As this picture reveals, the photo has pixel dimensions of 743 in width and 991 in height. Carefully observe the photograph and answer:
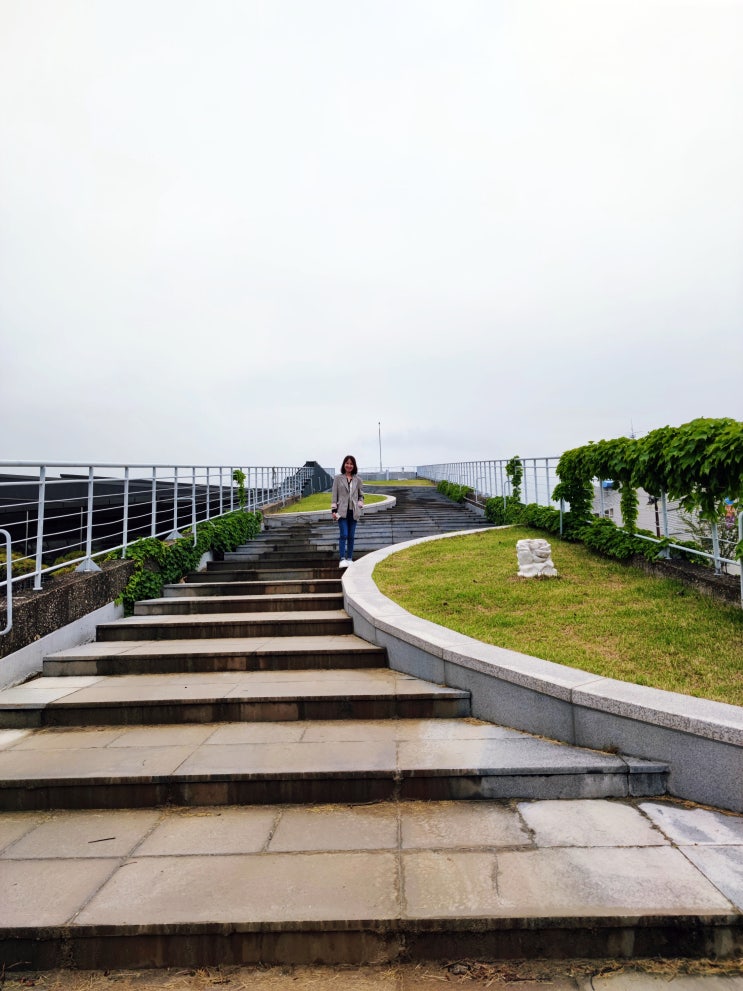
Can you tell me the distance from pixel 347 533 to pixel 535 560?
3.23m

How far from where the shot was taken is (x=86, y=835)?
10.9ft

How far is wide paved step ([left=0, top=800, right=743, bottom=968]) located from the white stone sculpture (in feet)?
14.3

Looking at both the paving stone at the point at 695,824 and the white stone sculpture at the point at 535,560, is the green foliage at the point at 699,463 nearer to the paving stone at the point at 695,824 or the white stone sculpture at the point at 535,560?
the white stone sculpture at the point at 535,560

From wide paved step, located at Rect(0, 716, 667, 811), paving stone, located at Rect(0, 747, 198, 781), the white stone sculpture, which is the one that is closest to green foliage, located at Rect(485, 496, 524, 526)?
the white stone sculpture

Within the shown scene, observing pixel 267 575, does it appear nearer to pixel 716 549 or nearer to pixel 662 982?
pixel 716 549

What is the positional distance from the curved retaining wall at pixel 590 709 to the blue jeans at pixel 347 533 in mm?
4054

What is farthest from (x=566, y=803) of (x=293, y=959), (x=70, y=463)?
(x=70, y=463)

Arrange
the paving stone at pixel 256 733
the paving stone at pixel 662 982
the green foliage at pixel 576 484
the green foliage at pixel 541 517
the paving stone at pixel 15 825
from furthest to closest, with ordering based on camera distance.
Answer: the green foliage at pixel 541 517
the green foliage at pixel 576 484
the paving stone at pixel 256 733
the paving stone at pixel 15 825
the paving stone at pixel 662 982

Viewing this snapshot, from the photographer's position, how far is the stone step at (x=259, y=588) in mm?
8539

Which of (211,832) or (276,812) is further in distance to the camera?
(276,812)

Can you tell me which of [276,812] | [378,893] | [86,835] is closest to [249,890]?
[378,893]

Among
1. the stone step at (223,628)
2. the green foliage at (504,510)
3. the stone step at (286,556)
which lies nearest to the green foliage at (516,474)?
the green foliage at (504,510)

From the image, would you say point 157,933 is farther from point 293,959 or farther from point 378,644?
point 378,644

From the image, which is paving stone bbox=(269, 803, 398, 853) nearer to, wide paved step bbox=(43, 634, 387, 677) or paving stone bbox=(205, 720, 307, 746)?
paving stone bbox=(205, 720, 307, 746)
